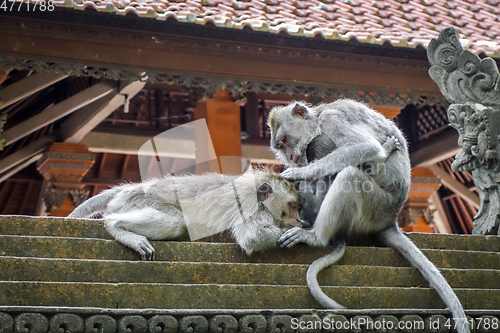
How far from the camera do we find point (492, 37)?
873cm

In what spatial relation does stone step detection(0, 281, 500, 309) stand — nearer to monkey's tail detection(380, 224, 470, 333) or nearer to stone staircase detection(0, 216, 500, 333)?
stone staircase detection(0, 216, 500, 333)

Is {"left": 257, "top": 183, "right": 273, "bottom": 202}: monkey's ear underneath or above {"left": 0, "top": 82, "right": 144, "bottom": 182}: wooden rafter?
above

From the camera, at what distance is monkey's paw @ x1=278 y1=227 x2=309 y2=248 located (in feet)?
14.3

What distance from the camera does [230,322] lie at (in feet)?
11.5

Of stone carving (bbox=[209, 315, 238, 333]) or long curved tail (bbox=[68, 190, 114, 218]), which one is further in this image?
long curved tail (bbox=[68, 190, 114, 218])

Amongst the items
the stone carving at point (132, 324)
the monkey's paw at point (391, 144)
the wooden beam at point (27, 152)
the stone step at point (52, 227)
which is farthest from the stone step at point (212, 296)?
the wooden beam at point (27, 152)

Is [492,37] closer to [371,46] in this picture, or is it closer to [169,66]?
[371,46]

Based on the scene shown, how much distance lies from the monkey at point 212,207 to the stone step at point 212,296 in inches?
19.7

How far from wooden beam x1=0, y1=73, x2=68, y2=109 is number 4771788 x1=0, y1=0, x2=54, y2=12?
3.05ft

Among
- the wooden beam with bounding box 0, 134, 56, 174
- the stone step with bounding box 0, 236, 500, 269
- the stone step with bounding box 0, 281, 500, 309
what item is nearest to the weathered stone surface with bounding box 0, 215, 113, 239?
the stone step with bounding box 0, 236, 500, 269

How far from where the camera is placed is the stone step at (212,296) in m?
3.42

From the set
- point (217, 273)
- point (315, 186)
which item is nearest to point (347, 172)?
point (315, 186)

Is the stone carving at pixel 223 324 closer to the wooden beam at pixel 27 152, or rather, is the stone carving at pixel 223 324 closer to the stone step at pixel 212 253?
the stone step at pixel 212 253

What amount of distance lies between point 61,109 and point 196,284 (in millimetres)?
5394
